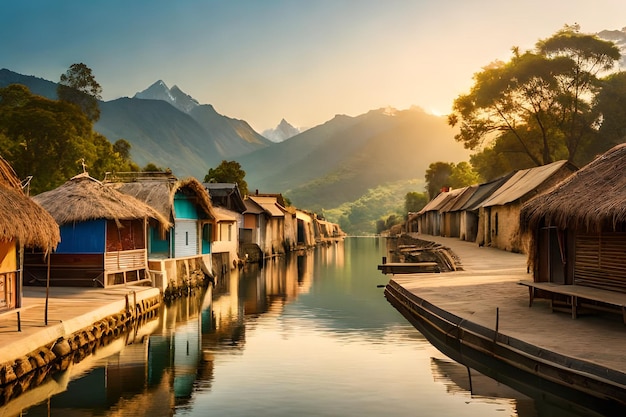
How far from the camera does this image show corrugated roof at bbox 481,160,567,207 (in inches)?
1668

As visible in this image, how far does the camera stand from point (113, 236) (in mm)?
29266

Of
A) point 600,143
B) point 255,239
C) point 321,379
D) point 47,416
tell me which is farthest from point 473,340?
point 600,143

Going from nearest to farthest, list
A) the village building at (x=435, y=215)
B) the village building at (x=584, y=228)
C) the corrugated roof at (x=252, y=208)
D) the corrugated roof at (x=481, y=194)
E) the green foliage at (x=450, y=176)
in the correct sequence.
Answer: the village building at (x=584, y=228) → the corrugated roof at (x=481, y=194) → the corrugated roof at (x=252, y=208) → the village building at (x=435, y=215) → the green foliage at (x=450, y=176)

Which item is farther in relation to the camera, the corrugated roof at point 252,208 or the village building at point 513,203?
the corrugated roof at point 252,208

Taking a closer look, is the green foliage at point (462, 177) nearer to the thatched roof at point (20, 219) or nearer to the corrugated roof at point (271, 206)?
the corrugated roof at point (271, 206)

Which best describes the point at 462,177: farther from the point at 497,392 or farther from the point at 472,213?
the point at 497,392

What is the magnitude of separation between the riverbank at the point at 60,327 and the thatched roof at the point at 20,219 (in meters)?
1.88

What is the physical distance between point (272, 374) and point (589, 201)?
9.99 meters

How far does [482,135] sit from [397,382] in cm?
5927

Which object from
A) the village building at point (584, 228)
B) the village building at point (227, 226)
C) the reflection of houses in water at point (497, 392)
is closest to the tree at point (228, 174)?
the village building at point (227, 226)

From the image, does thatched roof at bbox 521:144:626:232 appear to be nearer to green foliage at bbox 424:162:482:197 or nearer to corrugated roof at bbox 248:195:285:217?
corrugated roof at bbox 248:195:285:217

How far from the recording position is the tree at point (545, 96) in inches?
2544

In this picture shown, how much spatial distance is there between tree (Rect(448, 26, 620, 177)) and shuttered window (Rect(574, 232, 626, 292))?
45657mm

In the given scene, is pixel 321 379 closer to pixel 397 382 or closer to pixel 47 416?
pixel 397 382
